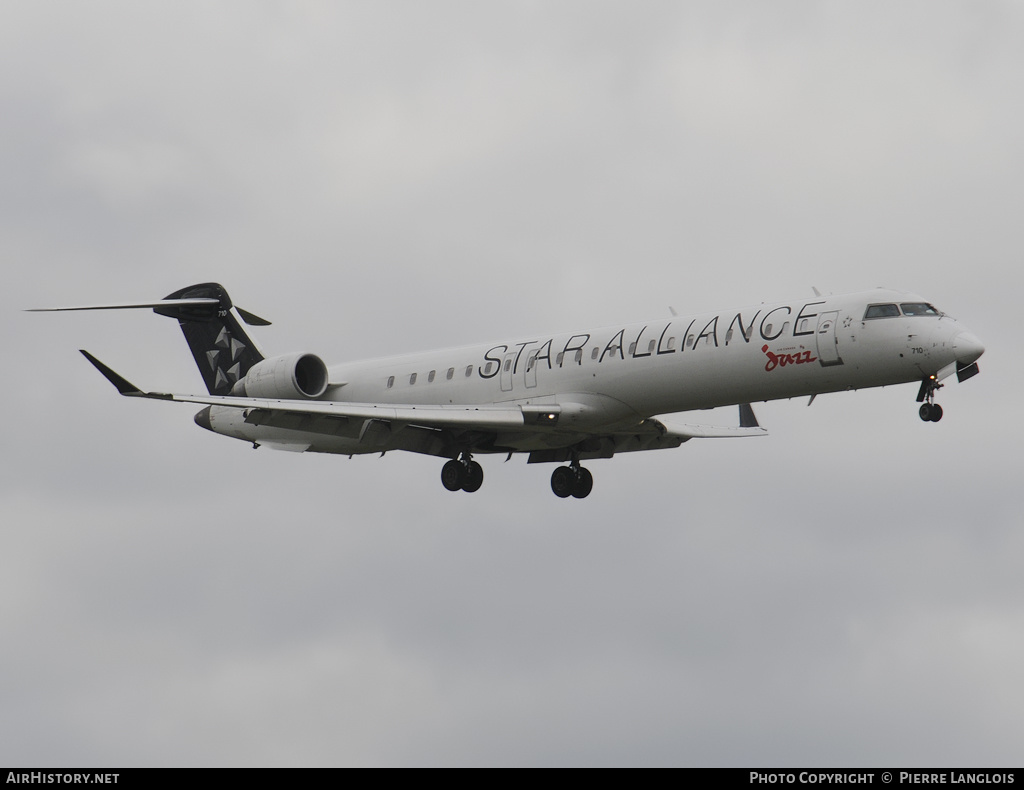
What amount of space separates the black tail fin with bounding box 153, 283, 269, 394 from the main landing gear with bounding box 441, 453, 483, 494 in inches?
278

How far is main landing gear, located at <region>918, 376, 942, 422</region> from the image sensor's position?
89.6 ft

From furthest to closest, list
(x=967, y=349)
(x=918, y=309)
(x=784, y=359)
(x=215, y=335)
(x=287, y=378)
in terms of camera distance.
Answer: (x=215, y=335) < (x=287, y=378) < (x=784, y=359) < (x=918, y=309) < (x=967, y=349)

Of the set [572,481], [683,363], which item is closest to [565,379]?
[683,363]

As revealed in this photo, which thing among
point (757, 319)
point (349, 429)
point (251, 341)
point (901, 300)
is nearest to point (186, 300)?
point (251, 341)

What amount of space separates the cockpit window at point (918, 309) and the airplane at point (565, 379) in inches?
1.0

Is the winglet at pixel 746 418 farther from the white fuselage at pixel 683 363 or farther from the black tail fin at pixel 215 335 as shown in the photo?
the black tail fin at pixel 215 335

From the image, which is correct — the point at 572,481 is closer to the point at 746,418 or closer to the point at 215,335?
the point at 746,418

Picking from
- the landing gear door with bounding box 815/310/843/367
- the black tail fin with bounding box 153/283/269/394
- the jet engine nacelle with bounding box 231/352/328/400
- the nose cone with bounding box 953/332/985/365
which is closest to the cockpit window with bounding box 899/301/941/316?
the nose cone with bounding box 953/332/985/365

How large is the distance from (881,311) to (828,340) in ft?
3.62

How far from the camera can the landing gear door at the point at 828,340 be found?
2836 centimetres

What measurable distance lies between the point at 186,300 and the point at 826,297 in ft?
54.3

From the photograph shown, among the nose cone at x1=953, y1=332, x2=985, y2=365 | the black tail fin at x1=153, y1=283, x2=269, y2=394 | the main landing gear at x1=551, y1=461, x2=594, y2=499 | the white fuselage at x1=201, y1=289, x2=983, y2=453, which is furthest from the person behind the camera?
the black tail fin at x1=153, y1=283, x2=269, y2=394

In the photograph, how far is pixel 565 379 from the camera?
103ft

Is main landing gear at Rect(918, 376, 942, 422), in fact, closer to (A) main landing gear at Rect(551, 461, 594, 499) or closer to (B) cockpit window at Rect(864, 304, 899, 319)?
(B) cockpit window at Rect(864, 304, 899, 319)
